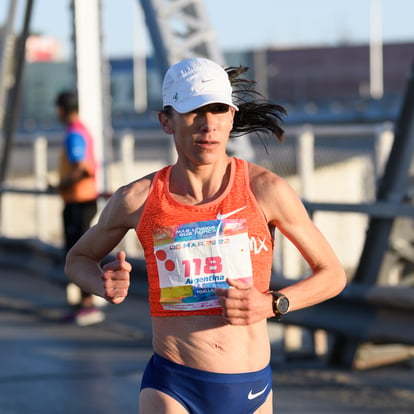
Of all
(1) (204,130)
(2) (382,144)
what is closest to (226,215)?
(1) (204,130)

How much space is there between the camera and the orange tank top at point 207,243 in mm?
3998

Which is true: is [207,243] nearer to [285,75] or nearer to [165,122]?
[165,122]

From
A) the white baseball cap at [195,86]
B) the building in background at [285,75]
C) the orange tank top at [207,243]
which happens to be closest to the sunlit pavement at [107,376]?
the orange tank top at [207,243]

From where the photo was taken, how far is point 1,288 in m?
13.3

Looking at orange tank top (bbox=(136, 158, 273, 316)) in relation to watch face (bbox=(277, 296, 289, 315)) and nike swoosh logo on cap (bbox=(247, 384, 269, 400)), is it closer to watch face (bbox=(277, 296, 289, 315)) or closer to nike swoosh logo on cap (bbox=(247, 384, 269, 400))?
watch face (bbox=(277, 296, 289, 315))

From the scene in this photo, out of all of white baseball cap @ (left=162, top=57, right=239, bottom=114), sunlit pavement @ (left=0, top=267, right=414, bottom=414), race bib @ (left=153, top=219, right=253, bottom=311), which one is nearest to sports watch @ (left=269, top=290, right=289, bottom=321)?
race bib @ (left=153, top=219, right=253, bottom=311)

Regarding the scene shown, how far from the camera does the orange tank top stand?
3998 mm

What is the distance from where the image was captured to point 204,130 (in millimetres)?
3877

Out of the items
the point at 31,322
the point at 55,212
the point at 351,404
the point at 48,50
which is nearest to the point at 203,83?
the point at 351,404

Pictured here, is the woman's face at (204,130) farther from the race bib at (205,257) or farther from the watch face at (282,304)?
the watch face at (282,304)

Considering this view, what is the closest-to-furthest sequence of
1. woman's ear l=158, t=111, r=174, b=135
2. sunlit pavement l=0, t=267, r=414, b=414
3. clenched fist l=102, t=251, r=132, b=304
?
clenched fist l=102, t=251, r=132, b=304
woman's ear l=158, t=111, r=174, b=135
sunlit pavement l=0, t=267, r=414, b=414

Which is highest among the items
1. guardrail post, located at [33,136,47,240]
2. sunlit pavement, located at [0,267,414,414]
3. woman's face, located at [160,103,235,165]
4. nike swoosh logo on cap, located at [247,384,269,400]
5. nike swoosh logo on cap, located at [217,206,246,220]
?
woman's face, located at [160,103,235,165]

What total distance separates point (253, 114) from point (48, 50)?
13099 cm

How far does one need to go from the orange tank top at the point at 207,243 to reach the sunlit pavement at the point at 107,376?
119 inches
